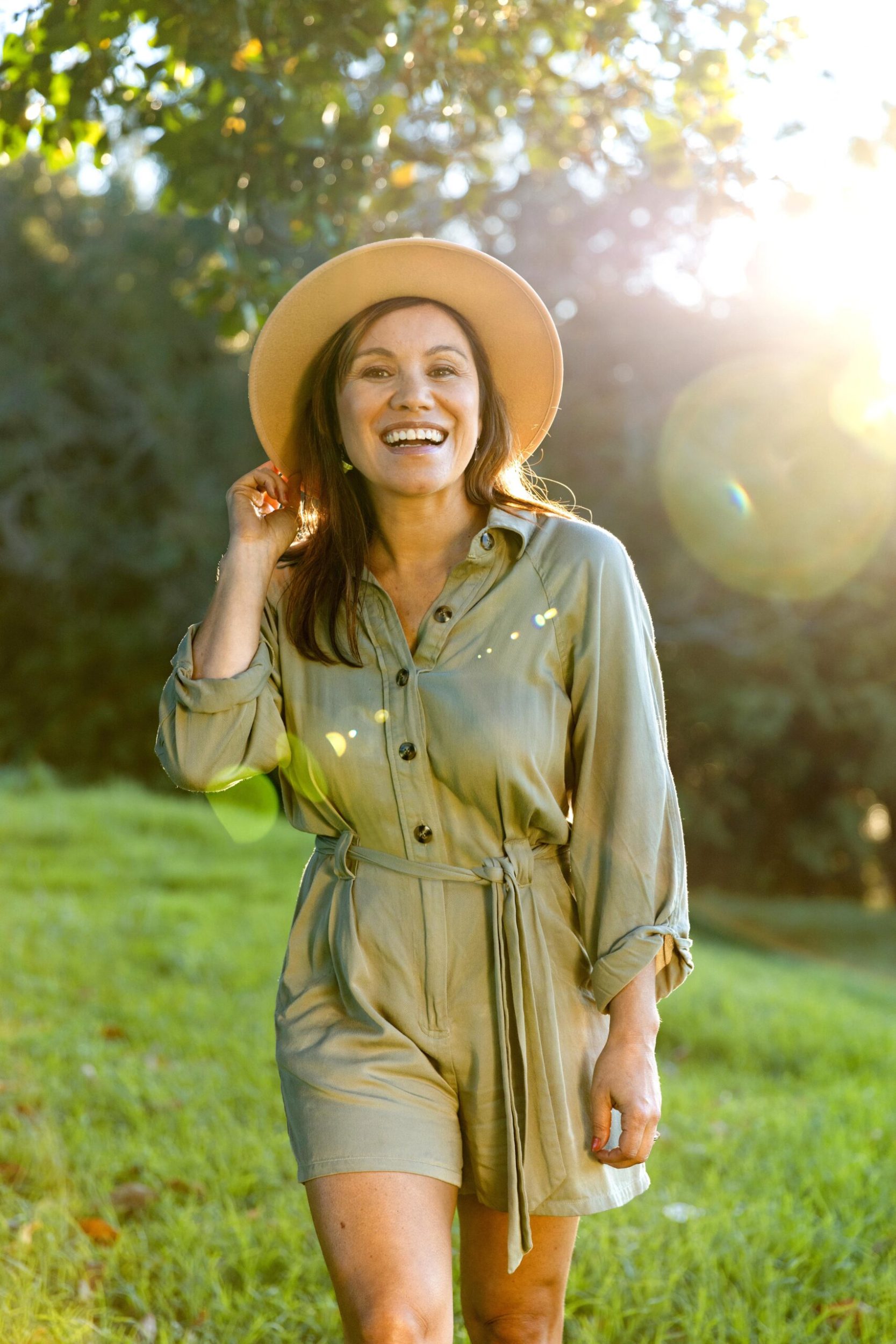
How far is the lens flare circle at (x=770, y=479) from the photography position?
56.6 ft

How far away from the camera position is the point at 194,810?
1195 centimetres

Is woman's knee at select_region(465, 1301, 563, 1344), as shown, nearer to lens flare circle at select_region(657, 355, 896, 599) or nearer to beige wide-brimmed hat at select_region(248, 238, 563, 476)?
beige wide-brimmed hat at select_region(248, 238, 563, 476)

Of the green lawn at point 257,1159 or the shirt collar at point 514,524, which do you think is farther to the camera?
the green lawn at point 257,1159

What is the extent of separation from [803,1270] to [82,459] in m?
19.8

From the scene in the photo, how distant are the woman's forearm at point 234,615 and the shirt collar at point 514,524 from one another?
46 cm

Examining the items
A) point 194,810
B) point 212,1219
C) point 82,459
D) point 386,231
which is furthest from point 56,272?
point 212,1219

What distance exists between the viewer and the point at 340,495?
2.83 metres

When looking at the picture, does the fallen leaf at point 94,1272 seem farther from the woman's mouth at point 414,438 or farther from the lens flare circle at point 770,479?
the lens flare circle at point 770,479

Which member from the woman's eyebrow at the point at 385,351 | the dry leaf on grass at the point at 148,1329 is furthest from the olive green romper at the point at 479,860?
the dry leaf on grass at the point at 148,1329

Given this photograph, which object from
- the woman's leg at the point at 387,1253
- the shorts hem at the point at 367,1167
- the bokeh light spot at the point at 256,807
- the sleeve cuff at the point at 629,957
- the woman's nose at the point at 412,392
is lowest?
the bokeh light spot at the point at 256,807

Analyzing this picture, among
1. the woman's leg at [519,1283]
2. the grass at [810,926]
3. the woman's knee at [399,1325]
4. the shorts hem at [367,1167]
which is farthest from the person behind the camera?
the grass at [810,926]

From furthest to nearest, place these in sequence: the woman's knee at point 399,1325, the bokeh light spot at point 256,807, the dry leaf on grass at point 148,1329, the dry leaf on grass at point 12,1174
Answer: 1. the bokeh light spot at point 256,807
2. the dry leaf on grass at point 12,1174
3. the dry leaf on grass at point 148,1329
4. the woman's knee at point 399,1325

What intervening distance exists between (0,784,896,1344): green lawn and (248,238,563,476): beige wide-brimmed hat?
2.28 metres

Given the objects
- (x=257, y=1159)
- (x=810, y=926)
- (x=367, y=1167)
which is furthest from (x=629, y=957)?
(x=810, y=926)
